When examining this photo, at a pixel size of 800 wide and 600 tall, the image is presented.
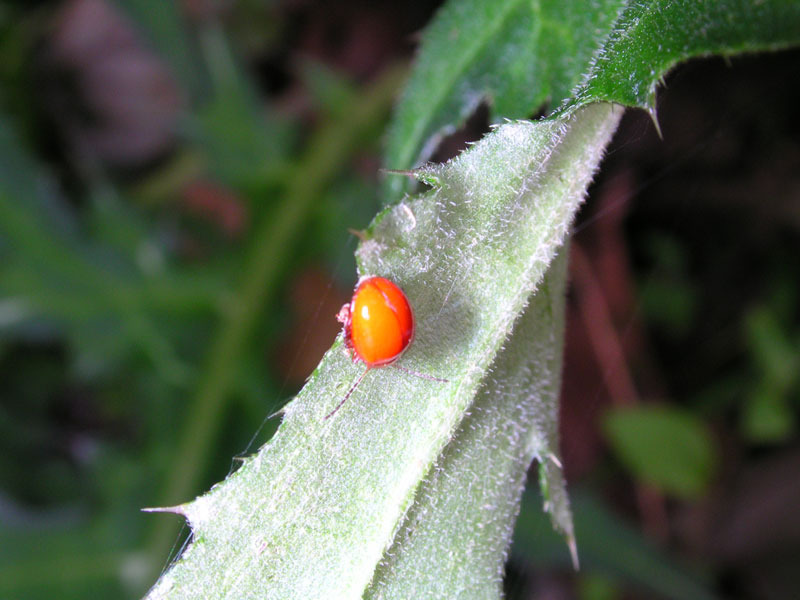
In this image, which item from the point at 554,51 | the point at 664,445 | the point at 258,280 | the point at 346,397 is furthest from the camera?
the point at 664,445

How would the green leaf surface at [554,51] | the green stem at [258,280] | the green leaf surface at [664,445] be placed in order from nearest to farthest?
the green leaf surface at [554,51] → the green stem at [258,280] → the green leaf surface at [664,445]

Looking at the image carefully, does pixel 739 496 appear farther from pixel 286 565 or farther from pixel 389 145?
pixel 286 565

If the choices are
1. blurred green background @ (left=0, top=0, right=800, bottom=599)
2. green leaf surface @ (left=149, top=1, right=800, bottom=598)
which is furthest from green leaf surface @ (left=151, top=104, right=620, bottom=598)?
blurred green background @ (left=0, top=0, right=800, bottom=599)

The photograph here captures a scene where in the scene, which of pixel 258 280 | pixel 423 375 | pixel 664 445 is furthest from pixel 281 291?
pixel 423 375

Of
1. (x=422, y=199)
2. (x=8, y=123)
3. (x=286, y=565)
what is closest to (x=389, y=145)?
(x=422, y=199)

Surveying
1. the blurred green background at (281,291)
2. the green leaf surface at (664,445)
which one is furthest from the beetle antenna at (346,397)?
the green leaf surface at (664,445)

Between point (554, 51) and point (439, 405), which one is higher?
point (554, 51)

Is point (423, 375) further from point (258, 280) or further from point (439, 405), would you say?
point (258, 280)

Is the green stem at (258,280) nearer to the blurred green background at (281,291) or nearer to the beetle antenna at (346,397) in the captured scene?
the blurred green background at (281,291)
